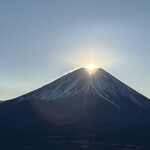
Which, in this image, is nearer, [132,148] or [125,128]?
[132,148]

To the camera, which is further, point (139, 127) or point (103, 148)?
point (139, 127)

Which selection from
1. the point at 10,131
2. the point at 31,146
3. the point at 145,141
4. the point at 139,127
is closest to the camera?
→ the point at 31,146

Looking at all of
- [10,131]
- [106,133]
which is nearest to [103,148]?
[106,133]

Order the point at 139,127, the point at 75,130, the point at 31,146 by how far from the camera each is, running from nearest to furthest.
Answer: the point at 31,146 < the point at 75,130 < the point at 139,127

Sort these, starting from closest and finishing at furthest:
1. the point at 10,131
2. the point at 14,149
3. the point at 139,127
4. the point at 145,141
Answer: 1. the point at 14,149
2. the point at 145,141
3. the point at 10,131
4. the point at 139,127

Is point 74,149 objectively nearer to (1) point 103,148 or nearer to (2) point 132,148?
(1) point 103,148

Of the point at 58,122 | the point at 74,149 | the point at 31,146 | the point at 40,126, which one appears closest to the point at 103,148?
the point at 74,149

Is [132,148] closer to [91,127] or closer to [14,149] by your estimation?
[14,149]

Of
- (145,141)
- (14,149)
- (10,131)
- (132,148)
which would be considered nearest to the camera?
(14,149)
